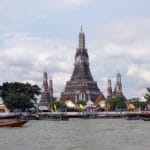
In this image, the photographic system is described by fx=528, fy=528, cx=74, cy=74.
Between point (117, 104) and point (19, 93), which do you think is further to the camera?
point (117, 104)

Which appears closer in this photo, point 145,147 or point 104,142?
point 145,147

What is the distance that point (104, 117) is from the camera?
158500 mm

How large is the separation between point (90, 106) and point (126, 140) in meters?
131

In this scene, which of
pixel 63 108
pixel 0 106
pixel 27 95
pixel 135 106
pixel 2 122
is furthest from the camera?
pixel 135 106

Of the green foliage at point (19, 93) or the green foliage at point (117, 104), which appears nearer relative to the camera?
the green foliage at point (19, 93)

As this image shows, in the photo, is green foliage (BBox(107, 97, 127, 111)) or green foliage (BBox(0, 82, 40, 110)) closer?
green foliage (BBox(0, 82, 40, 110))

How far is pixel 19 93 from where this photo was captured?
14538cm

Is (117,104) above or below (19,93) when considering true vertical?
below

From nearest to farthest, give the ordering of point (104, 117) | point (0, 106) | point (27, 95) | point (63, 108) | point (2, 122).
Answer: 1. point (2, 122)
2. point (0, 106)
3. point (27, 95)
4. point (104, 117)
5. point (63, 108)

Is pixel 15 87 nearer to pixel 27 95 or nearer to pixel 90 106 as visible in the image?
pixel 27 95

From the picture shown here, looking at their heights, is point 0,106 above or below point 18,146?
above

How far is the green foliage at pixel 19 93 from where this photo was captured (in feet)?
458

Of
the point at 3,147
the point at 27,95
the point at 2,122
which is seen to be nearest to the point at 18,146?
the point at 3,147

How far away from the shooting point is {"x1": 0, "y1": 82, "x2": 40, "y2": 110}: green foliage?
458ft
